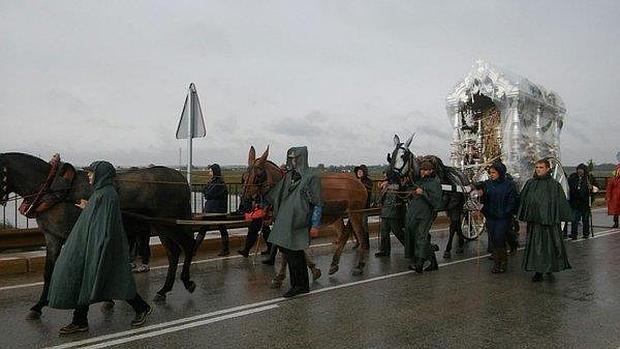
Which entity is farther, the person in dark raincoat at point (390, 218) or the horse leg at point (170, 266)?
the person in dark raincoat at point (390, 218)

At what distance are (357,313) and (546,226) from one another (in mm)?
3749

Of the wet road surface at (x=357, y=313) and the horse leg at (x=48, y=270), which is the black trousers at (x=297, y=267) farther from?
the horse leg at (x=48, y=270)

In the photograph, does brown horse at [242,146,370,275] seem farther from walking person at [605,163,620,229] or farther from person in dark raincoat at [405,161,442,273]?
walking person at [605,163,620,229]

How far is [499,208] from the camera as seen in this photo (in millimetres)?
8727

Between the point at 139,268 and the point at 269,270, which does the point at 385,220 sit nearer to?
the point at 269,270

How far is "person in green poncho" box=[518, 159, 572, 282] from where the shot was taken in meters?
7.96

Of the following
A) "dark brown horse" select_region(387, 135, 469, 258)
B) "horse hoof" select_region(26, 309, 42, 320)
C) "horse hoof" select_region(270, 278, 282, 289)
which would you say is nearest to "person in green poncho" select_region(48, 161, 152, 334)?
"horse hoof" select_region(26, 309, 42, 320)

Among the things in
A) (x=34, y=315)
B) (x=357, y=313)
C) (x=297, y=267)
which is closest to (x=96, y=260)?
(x=34, y=315)

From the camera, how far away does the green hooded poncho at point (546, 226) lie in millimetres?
7961

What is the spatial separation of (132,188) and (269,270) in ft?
9.34

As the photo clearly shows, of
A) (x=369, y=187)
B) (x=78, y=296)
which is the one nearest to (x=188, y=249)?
(x=78, y=296)

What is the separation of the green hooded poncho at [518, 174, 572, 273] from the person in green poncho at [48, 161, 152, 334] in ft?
19.1

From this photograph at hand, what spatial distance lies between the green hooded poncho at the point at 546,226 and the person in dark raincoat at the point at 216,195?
5425mm

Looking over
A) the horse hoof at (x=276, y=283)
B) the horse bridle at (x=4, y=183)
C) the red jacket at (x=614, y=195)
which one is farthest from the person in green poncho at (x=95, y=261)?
the red jacket at (x=614, y=195)
